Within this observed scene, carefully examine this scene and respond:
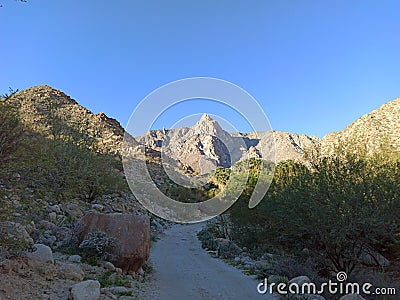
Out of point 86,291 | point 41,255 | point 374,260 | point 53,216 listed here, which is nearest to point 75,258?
point 41,255

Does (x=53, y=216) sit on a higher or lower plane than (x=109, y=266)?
higher

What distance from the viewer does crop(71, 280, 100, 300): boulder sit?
629 centimetres

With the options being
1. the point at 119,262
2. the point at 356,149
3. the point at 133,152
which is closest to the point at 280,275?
the point at 119,262

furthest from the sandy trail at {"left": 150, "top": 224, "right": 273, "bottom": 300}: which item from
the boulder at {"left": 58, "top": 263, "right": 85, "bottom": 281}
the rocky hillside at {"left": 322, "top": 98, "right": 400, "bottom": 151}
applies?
the rocky hillside at {"left": 322, "top": 98, "right": 400, "bottom": 151}

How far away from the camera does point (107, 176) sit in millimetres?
23156

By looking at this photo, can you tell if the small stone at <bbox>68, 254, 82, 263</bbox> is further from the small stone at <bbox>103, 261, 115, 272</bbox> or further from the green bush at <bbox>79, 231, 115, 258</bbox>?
the small stone at <bbox>103, 261, 115, 272</bbox>

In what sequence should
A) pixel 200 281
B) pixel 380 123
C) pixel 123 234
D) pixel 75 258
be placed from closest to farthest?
pixel 75 258, pixel 200 281, pixel 123 234, pixel 380 123

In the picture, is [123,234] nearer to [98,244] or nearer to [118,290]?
[98,244]

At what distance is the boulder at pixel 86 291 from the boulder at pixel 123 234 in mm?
2735

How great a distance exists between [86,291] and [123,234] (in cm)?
349

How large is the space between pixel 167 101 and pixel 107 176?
35.5 feet

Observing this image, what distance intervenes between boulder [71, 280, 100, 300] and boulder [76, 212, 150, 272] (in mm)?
2735

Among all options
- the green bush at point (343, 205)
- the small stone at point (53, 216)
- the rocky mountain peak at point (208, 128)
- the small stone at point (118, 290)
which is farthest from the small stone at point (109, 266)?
the rocky mountain peak at point (208, 128)

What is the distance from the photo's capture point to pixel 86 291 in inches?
254
